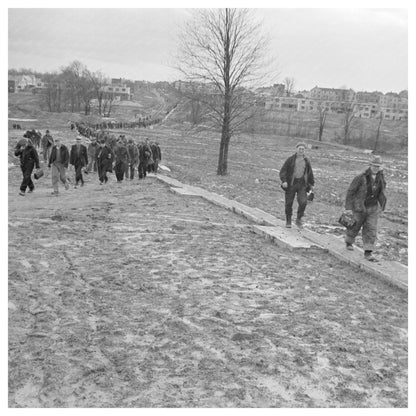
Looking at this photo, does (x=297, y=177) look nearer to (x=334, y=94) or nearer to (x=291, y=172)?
(x=291, y=172)

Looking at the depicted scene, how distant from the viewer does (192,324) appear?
4770mm

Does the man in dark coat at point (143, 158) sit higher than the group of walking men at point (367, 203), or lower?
higher

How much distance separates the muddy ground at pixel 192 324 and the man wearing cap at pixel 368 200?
0.79 metres

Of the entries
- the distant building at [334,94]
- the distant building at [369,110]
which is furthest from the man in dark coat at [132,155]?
the distant building at [369,110]

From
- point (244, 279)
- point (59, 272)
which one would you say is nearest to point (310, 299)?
point (244, 279)

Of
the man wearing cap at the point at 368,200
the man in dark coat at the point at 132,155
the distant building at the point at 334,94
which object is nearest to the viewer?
the man wearing cap at the point at 368,200

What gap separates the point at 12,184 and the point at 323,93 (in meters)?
106

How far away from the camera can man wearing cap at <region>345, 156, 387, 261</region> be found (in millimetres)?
7629

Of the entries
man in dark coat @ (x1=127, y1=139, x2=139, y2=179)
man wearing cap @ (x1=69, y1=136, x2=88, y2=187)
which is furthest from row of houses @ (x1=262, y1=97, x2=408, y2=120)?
man wearing cap @ (x1=69, y1=136, x2=88, y2=187)

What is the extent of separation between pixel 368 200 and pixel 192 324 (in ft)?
13.7

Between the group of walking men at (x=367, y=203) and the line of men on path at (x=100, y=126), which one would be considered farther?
the line of men on path at (x=100, y=126)

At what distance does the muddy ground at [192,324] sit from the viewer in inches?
145

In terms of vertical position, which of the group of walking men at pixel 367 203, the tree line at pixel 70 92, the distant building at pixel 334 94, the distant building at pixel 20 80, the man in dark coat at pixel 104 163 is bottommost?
the group of walking men at pixel 367 203

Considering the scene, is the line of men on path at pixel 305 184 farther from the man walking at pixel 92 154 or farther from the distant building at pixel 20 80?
the man walking at pixel 92 154
